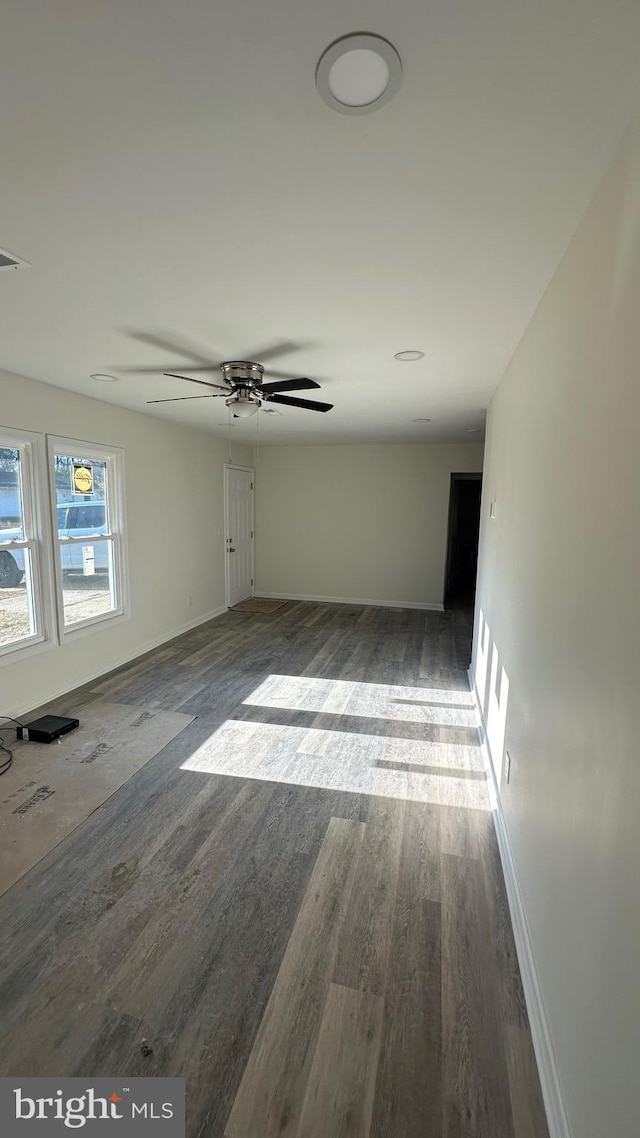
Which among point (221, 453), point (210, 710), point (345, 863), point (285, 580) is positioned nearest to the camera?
point (345, 863)

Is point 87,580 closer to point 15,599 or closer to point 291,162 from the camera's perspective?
point 15,599

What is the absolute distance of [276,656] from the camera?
193 inches

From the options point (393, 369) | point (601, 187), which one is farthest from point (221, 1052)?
point (393, 369)

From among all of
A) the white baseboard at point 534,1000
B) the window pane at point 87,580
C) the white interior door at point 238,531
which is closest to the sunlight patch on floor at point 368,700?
the white baseboard at point 534,1000

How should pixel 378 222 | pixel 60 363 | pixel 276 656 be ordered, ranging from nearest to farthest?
pixel 378 222, pixel 60 363, pixel 276 656

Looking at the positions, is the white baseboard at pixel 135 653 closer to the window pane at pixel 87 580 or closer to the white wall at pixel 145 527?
the white wall at pixel 145 527

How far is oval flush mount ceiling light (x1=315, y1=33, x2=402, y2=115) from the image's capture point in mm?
910

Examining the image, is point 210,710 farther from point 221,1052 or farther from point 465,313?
point 465,313

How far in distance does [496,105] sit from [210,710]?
3543 mm

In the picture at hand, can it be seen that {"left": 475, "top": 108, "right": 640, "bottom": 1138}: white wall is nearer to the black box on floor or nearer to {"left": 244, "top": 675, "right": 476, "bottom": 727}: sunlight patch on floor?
{"left": 244, "top": 675, "right": 476, "bottom": 727}: sunlight patch on floor

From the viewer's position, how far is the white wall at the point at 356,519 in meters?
6.79

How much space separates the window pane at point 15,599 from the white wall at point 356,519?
430 cm

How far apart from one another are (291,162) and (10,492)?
314cm

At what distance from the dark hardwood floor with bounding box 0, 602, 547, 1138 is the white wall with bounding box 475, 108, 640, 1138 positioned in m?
0.29
